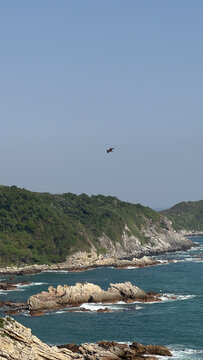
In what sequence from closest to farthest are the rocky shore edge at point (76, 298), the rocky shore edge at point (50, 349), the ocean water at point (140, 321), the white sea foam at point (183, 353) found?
the rocky shore edge at point (50, 349)
the white sea foam at point (183, 353)
the ocean water at point (140, 321)
the rocky shore edge at point (76, 298)

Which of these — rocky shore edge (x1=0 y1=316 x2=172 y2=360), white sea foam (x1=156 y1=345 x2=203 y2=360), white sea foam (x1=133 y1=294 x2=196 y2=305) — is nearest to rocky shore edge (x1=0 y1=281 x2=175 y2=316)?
white sea foam (x1=133 y1=294 x2=196 y2=305)

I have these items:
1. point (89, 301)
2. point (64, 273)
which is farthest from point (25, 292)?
point (64, 273)

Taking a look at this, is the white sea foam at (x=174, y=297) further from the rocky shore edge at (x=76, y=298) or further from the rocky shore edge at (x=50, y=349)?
the rocky shore edge at (x=50, y=349)

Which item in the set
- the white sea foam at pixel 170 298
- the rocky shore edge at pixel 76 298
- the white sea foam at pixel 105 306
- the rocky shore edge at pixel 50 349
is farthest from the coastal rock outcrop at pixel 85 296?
the rocky shore edge at pixel 50 349

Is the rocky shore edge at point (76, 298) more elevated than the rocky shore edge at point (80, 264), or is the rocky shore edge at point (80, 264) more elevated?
the rocky shore edge at point (80, 264)

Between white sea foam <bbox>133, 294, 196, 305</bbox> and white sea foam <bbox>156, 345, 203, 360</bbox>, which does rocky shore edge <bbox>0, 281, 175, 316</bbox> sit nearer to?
white sea foam <bbox>133, 294, 196, 305</bbox>

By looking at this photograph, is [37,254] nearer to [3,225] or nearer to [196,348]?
[3,225]
